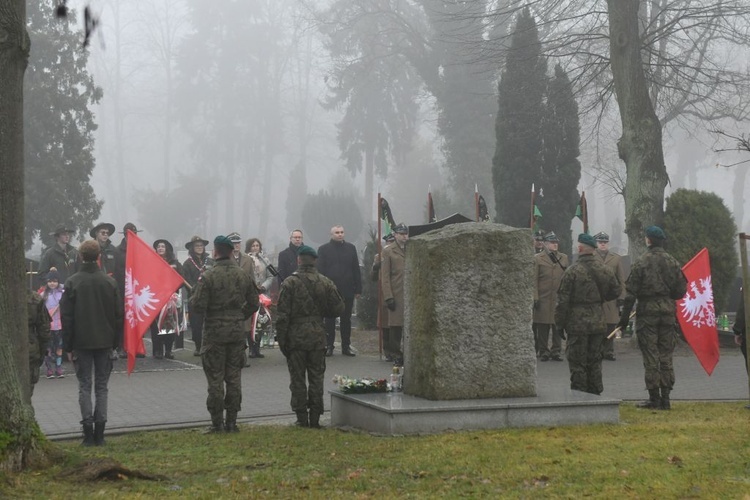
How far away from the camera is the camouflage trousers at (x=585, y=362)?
1164cm

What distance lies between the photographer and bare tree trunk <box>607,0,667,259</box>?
20.0m

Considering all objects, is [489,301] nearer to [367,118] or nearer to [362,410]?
[362,410]

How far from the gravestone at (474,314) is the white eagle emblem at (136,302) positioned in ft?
9.51

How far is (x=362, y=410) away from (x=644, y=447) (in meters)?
2.87

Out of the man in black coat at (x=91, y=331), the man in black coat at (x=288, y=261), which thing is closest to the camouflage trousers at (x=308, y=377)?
the man in black coat at (x=91, y=331)

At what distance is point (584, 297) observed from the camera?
11.7 metres

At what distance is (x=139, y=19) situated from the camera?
7944 cm

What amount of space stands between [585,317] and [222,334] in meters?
4.05

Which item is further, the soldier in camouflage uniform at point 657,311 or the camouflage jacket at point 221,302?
the soldier in camouflage uniform at point 657,311

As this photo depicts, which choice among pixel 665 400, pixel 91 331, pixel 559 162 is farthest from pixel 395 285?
pixel 559 162

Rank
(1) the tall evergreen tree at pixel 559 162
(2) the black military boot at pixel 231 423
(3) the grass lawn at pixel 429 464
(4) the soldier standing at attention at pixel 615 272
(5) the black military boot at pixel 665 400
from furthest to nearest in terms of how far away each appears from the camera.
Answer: (1) the tall evergreen tree at pixel 559 162
(4) the soldier standing at attention at pixel 615 272
(5) the black military boot at pixel 665 400
(2) the black military boot at pixel 231 423
(3) the grass lawn at pixel 429 464

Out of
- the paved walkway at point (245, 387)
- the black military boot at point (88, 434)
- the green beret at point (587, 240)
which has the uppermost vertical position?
the green beret at point (587, 240)

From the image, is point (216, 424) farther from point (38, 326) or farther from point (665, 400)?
point (665, 400)

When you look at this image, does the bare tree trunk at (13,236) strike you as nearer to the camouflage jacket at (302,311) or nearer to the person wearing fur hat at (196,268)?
the camouflage jacket at (302,311)
